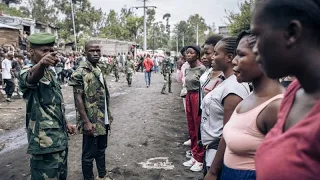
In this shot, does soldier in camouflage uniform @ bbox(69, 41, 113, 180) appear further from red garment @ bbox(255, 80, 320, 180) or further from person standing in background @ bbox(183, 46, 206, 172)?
red garment @ bbox(255, 80, 320, 180)

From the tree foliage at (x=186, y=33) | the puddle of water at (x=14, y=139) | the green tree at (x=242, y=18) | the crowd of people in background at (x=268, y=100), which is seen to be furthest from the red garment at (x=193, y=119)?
the tree foliage at (x=186, y=33)

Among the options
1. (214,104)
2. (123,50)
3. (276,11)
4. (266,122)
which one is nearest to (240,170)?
(266,122)

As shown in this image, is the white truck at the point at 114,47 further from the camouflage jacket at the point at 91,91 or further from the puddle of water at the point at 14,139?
the camouflage jacket at the point at 91,91

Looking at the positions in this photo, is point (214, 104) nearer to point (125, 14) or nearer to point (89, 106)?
point (89, 106)

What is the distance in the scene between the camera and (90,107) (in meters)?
4.01

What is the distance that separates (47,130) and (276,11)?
250cm

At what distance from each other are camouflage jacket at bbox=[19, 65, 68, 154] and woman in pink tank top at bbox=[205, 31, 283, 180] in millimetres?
1739

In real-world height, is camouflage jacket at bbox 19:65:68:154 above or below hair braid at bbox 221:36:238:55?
below

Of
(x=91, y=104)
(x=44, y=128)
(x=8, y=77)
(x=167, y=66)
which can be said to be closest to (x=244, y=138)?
(x=44, y=128)

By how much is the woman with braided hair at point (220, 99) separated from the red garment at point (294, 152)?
115 centimetres

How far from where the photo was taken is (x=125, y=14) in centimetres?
5525

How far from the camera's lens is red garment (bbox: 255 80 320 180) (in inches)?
40.5

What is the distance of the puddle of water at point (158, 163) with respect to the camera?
4.86 metres

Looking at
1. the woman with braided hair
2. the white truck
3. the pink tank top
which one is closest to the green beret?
the woman with braided hair
